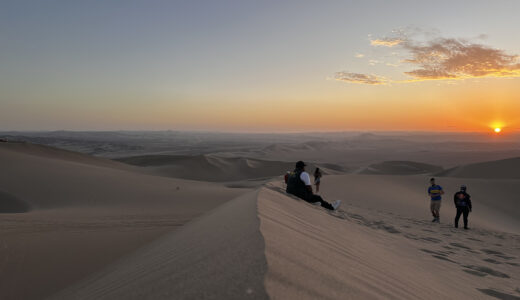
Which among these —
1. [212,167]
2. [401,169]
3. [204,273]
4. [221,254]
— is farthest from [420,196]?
[401,169]

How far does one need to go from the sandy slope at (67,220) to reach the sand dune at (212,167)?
15859 millimetres

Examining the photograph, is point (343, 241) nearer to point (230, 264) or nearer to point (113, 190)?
point (230, 264)

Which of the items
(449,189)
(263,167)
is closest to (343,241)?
(449,189)

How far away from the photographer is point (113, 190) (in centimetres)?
1108

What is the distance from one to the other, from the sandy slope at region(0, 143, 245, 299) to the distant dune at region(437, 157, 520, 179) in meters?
23.2

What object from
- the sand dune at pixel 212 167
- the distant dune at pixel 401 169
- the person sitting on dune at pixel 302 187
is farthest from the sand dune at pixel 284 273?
the distant dune at pixel 401 169

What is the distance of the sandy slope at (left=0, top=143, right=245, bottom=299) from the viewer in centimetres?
353

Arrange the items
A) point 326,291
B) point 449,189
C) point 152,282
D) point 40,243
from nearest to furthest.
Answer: point 326,291 → point 152,282 → point 40,243 → point 449,189

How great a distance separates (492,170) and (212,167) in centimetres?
2548

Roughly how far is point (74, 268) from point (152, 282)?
7.85ft

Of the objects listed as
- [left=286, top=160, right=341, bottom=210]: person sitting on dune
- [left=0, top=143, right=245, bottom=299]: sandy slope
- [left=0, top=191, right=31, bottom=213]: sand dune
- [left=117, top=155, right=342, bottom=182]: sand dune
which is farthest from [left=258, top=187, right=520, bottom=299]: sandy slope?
[left=117, top=155, right=342, bottom=182]: sand dune

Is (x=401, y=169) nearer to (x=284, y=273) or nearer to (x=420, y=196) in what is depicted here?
(x=420, y=196)

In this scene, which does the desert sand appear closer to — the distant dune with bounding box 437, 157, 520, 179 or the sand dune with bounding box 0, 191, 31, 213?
the sand dune with bounding box 0, 191, 31, 213

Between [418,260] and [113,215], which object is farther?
[113,215]
